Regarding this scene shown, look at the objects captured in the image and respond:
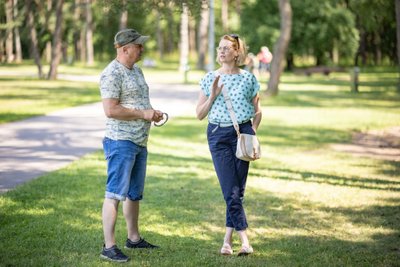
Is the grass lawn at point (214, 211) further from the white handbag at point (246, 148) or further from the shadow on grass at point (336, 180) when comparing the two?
the white handbag at point (246, 148)

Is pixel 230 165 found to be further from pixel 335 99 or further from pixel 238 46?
pixel 335 99

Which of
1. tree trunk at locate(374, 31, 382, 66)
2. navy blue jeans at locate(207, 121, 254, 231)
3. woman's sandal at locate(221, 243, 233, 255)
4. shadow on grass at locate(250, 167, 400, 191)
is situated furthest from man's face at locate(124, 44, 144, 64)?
tree trunk at locate(374, 31, 382, 66)

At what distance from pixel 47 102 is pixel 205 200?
48.8 ft

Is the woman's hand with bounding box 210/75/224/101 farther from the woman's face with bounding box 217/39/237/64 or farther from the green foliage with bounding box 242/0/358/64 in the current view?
the green foliage with bounding box 242/0/358/64

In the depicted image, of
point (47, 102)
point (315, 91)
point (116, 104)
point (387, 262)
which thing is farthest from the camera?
point (315, 91)

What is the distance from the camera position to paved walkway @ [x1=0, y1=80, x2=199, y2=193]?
36.3 feet

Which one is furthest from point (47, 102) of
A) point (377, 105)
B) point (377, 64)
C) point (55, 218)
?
point (377, 64)

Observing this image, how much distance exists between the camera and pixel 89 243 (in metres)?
6.85

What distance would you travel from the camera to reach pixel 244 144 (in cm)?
634

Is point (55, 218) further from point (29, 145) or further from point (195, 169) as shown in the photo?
point (29, 145)

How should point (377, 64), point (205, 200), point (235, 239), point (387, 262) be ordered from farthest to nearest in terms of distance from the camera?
point (377, 64)
point (205, 200)
point (235, 239)
point (387, 262)

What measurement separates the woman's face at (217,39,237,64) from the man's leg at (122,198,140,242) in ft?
5.42

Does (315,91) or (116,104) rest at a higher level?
(116,104)

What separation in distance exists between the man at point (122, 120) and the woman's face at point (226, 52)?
2.53 feet
